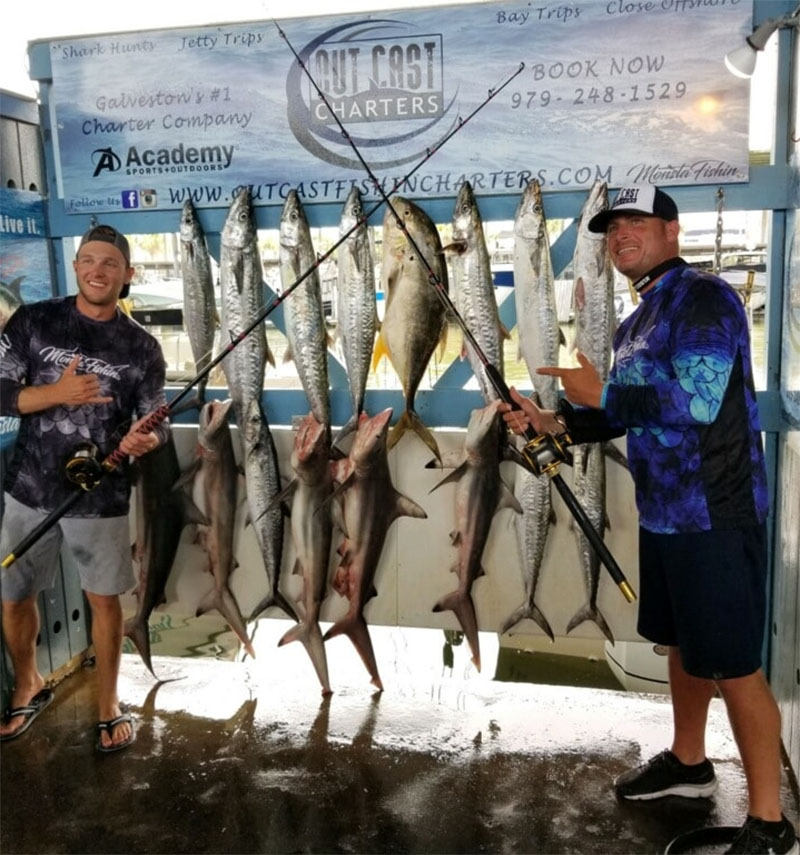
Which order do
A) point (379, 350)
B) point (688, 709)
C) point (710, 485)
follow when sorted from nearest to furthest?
1. point (710, 485)
2. point (688, 709)
3. point (379, 350)

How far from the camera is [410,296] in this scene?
10.8 ft

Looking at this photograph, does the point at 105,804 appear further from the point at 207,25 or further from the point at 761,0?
the point at 761,0

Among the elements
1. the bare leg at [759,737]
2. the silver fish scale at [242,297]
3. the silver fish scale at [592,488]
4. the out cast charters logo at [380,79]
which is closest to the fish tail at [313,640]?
the silver fish scale at [242,297]

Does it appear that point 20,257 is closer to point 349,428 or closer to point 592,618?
point 349,428

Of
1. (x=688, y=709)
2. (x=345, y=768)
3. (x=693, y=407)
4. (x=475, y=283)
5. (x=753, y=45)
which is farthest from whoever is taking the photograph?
(x=475, y=283)

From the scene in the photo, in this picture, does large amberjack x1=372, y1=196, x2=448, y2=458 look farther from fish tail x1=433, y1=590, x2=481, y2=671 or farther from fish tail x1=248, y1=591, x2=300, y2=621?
fish tail x1=248, y1=591, x2=300, y2=621

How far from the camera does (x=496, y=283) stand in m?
3.53

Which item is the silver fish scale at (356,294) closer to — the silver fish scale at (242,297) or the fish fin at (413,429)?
the fish fin at (413,429)

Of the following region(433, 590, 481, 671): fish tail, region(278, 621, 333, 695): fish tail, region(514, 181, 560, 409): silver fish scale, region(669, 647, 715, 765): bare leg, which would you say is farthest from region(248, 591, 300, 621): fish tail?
region(669, 647, 715, 765): bare leg

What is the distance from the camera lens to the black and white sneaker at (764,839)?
2.35 meters

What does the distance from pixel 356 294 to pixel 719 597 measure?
179cm

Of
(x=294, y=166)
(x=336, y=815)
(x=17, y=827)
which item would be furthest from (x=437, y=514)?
(x=17, y=827)

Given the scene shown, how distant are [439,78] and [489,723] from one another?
8.59 ft

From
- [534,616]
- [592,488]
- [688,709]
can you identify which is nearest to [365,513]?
[534,616]
